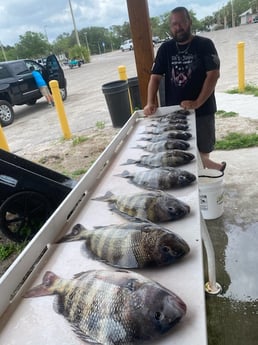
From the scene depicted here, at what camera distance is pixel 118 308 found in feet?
2.97

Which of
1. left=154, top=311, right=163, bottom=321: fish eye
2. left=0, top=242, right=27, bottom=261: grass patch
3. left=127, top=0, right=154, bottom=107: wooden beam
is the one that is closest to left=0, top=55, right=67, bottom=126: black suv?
left=127, top=0, right=154, bottom=107: wooden beam

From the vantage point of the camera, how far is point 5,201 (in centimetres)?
317

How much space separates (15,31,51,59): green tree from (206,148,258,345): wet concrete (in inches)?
2643

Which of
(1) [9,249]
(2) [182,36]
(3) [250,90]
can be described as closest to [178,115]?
(2) [182,36]

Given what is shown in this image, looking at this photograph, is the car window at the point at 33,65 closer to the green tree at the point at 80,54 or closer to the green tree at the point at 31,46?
the green tree at the point at 80,54

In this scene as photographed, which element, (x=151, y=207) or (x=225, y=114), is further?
(x=225, y=114)

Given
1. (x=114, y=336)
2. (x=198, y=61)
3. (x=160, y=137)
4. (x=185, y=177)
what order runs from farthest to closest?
(x=198, y=61), (x=160, y=137), (x=185, y=177), (x=114, y=336)

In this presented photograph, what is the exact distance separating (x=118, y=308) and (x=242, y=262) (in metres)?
1.90

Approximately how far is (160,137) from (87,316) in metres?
1.70

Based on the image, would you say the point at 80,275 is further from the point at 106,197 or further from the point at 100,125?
the point at 100,125

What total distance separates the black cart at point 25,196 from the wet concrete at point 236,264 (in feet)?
5.48

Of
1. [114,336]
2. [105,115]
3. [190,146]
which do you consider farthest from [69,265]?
[105,115]

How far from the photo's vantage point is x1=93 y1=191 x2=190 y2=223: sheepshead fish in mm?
1395

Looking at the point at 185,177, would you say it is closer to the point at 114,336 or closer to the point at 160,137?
the point at 160,137
